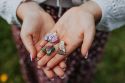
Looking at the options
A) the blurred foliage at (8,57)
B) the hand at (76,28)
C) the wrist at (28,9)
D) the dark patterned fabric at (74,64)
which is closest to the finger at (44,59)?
the hand at (76,28)

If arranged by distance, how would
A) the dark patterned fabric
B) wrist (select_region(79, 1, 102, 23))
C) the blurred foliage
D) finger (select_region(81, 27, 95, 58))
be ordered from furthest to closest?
the blurred foliage, the dark patterned fabric, wrist (select_region(79, 1, 102, 23)), finger (select_region(81, 27, 95, 58))

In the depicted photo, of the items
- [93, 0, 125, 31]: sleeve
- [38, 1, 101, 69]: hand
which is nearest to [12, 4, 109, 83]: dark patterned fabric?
[93, 0, 125, 31]: sleeve

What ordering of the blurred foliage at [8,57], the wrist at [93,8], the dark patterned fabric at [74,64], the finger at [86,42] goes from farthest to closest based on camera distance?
the blurred foliage at [8,57], the dark patterned fabric at [74,64], the wrist at [93,8], the finger at [86,42]

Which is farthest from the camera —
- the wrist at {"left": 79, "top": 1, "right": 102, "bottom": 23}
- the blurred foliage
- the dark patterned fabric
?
the blurred foliage

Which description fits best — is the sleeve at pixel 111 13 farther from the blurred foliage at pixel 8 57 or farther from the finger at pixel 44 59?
the blurred foliage at pixel 8 57

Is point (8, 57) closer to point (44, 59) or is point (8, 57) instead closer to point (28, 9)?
point (28, 9)

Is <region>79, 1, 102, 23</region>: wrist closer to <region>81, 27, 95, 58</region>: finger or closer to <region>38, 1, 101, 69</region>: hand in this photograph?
<region>38, 1, 101, 69</region>: hand

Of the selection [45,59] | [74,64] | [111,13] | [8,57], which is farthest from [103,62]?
[45,59]
